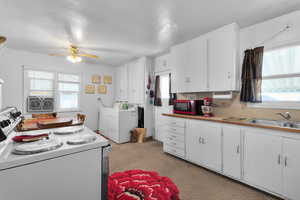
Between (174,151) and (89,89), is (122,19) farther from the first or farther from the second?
(89,89)

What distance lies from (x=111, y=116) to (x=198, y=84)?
8.80 ft

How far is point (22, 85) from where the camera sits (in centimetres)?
381

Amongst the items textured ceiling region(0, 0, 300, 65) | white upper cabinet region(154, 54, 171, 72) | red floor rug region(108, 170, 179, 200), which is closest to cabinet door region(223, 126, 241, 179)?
red floor rug region(108, 170, 179, 200)

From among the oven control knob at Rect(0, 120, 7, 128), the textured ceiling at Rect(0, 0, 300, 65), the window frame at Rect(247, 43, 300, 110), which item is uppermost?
the textured ceiling at Rect(0, 0, 300, 65)

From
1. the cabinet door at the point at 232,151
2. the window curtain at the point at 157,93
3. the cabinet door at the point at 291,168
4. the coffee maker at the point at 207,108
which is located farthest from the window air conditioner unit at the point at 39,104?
the cabinet door at the point at 291,168

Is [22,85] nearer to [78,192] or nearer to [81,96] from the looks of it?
[81,96]

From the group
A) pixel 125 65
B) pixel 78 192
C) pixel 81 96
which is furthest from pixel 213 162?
pixel 81 96

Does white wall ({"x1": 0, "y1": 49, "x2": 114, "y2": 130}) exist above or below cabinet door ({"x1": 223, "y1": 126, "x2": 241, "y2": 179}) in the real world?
above

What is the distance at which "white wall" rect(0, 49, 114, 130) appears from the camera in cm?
360

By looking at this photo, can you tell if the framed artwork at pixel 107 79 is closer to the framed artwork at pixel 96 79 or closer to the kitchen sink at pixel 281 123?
the framed artwork at pixel 96 79

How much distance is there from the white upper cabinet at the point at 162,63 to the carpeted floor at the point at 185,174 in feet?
7.13

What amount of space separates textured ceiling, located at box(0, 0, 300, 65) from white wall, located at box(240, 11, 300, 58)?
121mm

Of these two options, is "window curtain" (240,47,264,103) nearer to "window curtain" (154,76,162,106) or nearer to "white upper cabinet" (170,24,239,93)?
"white upper cabinet" (170,24,239,93)

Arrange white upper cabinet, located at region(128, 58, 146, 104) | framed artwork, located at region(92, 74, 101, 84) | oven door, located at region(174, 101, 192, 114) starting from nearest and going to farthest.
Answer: oven door, located at region(174, 101, 192, 114) < white upper cabinet, located at region(128, 58, 146, 104) < framed artwork, located at region(92, 74, 101, 84)
